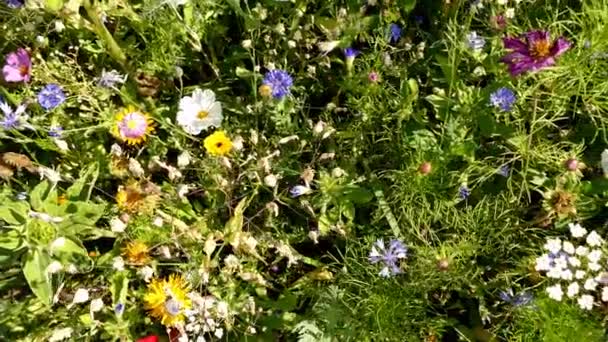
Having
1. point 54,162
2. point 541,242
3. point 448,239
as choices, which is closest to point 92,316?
point 54,162

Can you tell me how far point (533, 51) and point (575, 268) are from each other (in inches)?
20.6

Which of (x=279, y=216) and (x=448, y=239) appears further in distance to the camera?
(x=279, y=216)

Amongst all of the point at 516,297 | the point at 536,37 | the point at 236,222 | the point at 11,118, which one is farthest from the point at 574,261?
the point at 11,118

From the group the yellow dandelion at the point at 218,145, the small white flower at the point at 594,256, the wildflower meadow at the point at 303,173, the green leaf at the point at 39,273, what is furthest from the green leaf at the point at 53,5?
the small white flower at the point at 594,256

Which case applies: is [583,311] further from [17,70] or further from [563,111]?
[17,70]

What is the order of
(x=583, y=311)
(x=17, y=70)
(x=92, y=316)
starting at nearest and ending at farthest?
(x=583, y=311), (x=92, y=316), (x=17, y=70)

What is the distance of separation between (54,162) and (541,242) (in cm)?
134

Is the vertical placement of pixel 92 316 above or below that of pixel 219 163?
below

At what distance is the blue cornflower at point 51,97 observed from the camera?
202 centimetres

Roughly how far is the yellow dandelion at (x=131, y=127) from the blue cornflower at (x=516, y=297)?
996mm

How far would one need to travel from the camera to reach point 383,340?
194 cm

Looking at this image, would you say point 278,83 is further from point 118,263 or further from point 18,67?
point 18,67

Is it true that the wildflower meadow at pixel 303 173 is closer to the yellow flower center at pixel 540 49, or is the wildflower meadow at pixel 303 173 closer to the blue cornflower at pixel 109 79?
the blue cornflower at pixel 109 79

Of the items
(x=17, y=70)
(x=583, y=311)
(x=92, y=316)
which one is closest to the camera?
(x=583, y=311)
